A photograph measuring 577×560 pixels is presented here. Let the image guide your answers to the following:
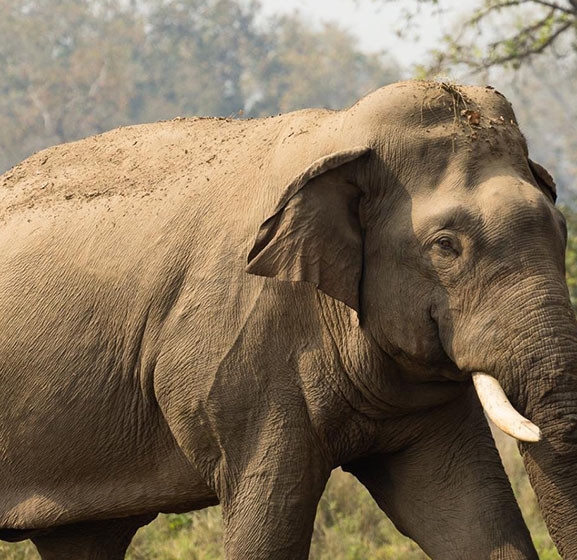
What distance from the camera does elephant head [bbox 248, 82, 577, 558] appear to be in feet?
14.5

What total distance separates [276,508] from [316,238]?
3.18 feet

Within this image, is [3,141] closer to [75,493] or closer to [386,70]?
[386,70]

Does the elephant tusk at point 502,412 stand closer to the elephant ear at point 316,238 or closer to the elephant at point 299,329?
the elephant at point 299,329

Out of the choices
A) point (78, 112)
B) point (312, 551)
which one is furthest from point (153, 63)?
point (312, 551)

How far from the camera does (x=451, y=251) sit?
464cm

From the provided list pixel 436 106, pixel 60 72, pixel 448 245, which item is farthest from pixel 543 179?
pixel 60 72

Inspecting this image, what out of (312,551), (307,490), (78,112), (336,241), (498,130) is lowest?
(78,112)

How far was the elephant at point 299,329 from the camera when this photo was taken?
15.0 feet

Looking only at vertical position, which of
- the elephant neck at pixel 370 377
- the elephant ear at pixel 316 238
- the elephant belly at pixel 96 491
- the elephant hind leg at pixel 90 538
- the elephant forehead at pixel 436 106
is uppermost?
the elephant forehead at pixel 436 106

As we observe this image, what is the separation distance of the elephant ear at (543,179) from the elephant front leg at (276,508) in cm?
125

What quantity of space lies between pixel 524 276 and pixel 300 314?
914 mm

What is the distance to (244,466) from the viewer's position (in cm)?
510

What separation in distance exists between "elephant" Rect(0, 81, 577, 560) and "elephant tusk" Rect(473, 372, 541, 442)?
10 mm

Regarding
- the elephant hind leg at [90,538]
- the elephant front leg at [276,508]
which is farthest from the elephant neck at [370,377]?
the elephant hind leg at [90,538]
